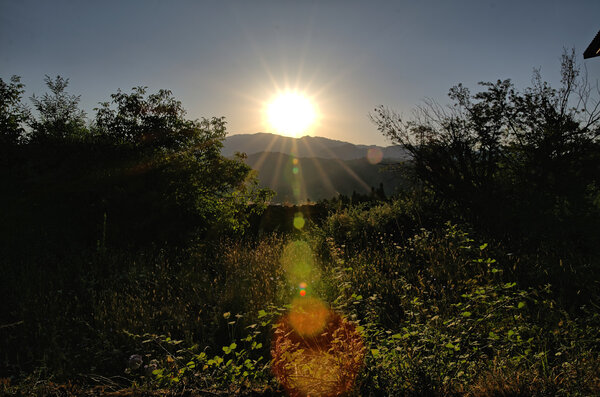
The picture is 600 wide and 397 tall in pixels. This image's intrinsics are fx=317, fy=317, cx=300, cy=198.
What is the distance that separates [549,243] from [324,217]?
20.8 feet

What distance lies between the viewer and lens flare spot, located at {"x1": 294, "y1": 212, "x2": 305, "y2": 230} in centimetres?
1036

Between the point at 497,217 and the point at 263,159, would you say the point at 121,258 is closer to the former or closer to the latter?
the point at 497,217

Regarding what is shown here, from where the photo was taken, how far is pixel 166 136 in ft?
27.6

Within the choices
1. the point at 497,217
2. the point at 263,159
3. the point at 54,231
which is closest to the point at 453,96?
the point at 497,217

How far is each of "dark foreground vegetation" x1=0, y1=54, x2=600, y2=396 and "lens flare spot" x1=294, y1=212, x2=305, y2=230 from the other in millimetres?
141

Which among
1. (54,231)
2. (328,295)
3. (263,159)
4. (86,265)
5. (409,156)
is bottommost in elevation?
(328,295)

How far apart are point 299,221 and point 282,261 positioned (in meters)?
4.44

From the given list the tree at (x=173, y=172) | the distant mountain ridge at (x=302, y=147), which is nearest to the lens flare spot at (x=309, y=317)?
the tree at (x=173, y=172)

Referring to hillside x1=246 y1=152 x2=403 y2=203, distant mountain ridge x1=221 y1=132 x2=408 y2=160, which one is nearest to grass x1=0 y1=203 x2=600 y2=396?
hillside x1=246 y1=152 x2=403 y2=203

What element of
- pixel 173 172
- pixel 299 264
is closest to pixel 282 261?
pixel 299 264

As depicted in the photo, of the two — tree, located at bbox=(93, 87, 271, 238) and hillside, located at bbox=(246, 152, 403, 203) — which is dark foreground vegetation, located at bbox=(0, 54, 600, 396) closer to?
tree, located at bbox=(93, 87, 271, 238)

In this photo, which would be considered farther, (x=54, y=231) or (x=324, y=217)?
(x=324, y=217)

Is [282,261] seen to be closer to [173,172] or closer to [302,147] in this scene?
[173,172]

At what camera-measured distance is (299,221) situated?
1061 cm
